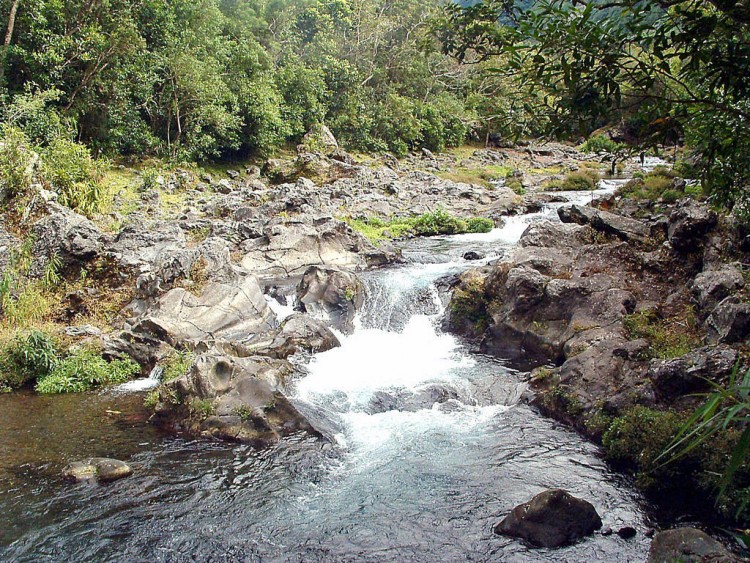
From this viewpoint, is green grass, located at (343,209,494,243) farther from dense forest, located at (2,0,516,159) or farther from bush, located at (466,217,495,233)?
dense forest, located at (2,0,516,159)

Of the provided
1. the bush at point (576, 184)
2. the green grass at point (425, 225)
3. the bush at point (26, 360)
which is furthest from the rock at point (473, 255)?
the bush at point (576, 184)

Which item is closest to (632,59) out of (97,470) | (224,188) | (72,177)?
(97,470)

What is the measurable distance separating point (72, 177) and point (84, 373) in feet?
32.7

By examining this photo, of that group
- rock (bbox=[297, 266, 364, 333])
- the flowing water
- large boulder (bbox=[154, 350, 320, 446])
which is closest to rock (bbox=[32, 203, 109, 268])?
the flowing water

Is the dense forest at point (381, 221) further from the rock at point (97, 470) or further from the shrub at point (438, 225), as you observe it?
the rock at point (97, 470)

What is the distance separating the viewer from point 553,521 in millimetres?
6852

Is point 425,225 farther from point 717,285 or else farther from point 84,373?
point 84,373

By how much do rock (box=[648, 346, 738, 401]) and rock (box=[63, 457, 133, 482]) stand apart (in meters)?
7.88

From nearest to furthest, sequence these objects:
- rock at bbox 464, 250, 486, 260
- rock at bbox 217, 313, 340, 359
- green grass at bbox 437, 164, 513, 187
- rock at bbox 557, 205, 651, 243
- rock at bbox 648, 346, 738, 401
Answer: rock at bbox 648, 346, 738, 401 < rock at bbox 217, 313, 340, 359 < rock at bbox 557, 205, 651, 243 < rock at bbox 464, 250, 486, 260 < green grass at bbox 437, 164, 513, 187

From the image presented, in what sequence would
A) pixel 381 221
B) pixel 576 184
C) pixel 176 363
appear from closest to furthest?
1. pixel 176 363
2. pixel 381 221
3. pixel 576 184

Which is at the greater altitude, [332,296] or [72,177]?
[72,177]

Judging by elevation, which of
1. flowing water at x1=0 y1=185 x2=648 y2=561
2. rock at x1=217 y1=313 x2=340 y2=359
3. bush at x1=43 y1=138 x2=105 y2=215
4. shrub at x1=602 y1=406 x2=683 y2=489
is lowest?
flowing water at x1=0 y1=185 x2=648 y2=561

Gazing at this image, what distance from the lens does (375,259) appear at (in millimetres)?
20031

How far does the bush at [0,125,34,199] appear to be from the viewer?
1683 cm
